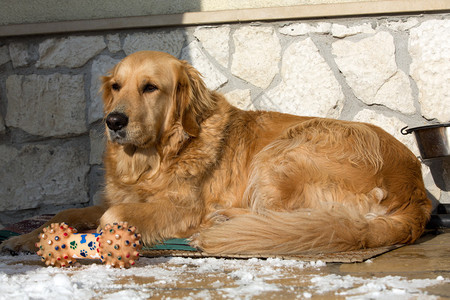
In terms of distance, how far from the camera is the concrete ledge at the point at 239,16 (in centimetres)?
421

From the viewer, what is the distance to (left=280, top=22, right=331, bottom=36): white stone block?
4.35 metres

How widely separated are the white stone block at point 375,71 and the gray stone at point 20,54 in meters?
2.85

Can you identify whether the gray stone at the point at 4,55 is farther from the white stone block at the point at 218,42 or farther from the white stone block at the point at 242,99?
the white stone block at the point at 242,99

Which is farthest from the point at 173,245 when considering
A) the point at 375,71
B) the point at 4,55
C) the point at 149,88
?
the point at 4,55

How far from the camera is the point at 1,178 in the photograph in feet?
15.2

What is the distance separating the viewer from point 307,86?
14.4 ft

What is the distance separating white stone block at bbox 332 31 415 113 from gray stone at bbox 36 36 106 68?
2.19 metres

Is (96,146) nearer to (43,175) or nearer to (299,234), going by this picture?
(43,175)

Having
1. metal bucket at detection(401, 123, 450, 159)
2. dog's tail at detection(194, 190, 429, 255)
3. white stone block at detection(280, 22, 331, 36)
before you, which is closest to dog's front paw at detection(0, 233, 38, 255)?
dog's tail at detection(194, 190, 429, 255)

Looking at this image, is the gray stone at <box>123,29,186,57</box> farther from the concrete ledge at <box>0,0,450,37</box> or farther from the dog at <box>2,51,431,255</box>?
the dog at <box>2,51,431,255</box>

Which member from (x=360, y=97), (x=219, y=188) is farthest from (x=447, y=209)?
(x=219, y=188)

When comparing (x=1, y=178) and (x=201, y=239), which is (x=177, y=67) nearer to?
(x=201, y=239)

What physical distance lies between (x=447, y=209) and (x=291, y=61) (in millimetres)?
1794

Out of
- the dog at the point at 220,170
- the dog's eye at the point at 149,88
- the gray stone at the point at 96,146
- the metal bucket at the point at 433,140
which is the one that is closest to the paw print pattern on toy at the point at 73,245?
the dog at the point at 220,170
